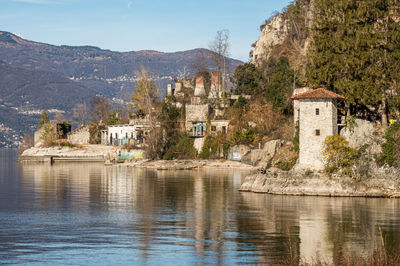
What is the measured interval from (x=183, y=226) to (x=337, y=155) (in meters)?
15.1

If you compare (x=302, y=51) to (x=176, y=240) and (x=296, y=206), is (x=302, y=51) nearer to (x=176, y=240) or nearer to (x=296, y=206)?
(x=296, y=206)

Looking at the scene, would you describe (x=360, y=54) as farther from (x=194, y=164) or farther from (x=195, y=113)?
(x=195, y=113)

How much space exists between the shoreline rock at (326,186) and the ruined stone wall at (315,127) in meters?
0.97

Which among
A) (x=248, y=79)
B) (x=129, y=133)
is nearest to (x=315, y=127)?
(x=248, y=79)

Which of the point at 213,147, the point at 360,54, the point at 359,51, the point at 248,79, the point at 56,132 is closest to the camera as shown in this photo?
the point at 360,54

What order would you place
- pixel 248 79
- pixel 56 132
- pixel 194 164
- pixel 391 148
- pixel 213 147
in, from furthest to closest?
pixel 56 132 → pixel 248 79 → pixel 213 147 → pixel 194 164 → pixel 391 148

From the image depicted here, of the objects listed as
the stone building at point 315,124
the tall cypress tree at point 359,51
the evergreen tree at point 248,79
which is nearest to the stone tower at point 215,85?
the evergreen tree at point 248,79

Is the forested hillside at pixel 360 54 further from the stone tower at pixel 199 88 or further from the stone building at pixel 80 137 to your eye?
the stone building at pixel 80 137

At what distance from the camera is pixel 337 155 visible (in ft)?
136

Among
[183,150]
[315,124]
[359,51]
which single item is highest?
[359,51]

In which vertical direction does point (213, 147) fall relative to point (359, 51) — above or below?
below

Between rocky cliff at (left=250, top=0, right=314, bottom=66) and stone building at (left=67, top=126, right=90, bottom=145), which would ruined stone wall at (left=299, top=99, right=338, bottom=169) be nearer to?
rocky cliff at (left=250, top=0, right=314, bottom=66)

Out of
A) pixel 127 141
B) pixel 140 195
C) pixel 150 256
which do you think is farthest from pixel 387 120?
pixel 127 141

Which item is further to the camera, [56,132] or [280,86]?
[56,132]
